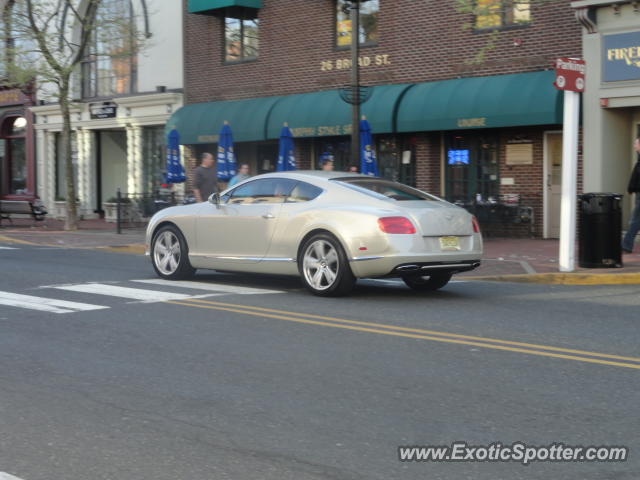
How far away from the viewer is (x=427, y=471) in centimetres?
448

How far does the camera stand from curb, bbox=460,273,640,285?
40.9 ft

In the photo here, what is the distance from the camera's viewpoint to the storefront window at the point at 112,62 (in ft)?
95.2

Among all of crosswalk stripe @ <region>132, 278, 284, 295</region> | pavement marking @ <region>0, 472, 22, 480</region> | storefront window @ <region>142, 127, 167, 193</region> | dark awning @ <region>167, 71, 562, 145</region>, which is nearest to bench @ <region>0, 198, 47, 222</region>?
storefront window @ <region>142, 127, 167, 193</region>

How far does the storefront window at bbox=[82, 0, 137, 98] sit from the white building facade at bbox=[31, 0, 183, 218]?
33 millimetres

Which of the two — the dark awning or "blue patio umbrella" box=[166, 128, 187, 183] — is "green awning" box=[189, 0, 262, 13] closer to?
the dark awning

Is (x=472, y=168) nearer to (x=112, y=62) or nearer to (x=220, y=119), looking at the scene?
(x=220, y=119)

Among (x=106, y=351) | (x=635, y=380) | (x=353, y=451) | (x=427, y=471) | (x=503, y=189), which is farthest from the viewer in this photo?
(x=503, y=189)

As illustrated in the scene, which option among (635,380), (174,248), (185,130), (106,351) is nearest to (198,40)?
(185,130)

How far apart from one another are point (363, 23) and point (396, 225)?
14.4m

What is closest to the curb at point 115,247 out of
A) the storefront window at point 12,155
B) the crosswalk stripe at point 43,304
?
the crosswalk stripe at point 43,304

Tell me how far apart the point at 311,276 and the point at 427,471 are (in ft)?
21.2

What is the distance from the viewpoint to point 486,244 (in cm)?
1908

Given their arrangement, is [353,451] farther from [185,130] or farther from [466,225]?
[185,130]

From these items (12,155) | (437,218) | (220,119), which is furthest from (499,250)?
(12,155)
